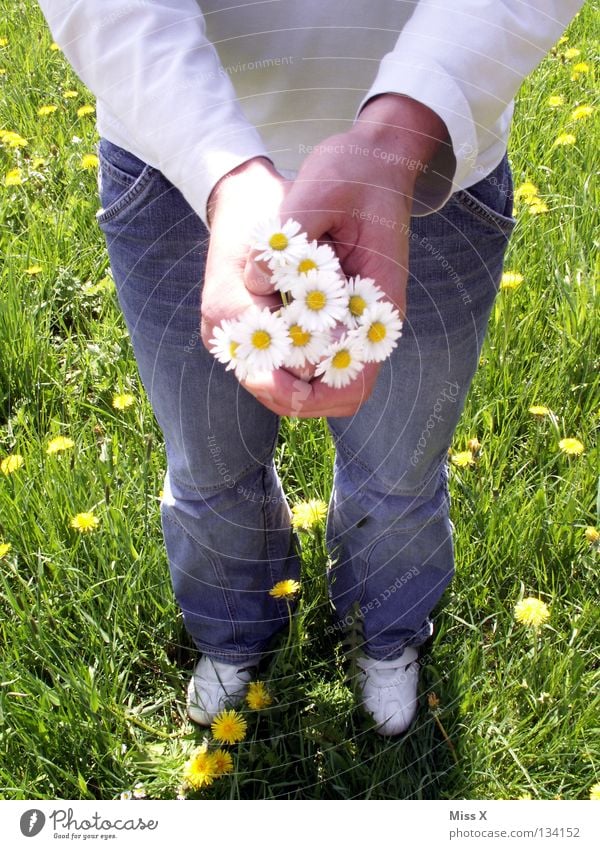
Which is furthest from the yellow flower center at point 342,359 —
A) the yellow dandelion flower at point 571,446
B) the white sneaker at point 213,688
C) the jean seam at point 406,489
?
the yellow dandelion flower at point 571,446

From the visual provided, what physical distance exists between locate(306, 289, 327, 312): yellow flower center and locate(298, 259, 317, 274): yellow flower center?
16 millimetres

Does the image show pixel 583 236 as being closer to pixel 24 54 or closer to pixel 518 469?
pixel 518 469

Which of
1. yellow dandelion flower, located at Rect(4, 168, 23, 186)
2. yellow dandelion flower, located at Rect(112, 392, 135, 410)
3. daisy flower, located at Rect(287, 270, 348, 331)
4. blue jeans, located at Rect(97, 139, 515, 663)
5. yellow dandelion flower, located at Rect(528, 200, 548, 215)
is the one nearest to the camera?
daisy flower, located at Rect(287, 270, 348, 331)

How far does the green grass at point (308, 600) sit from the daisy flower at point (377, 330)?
0.58m

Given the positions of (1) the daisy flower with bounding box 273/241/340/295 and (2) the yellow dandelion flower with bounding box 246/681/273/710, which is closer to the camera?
(1) the daisy flower with bounding box 273/241/340/295

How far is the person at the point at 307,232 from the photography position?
681mm

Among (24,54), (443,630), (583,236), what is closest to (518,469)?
(443,630)

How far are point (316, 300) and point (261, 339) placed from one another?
5 centimetres

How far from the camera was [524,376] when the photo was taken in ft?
4.69

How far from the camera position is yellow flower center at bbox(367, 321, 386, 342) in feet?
2.06

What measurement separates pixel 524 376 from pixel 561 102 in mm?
902

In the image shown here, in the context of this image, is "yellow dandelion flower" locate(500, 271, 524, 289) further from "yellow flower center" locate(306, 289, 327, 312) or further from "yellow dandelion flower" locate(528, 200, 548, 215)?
"yellow flower center" locate(306, 289, 327, 312)

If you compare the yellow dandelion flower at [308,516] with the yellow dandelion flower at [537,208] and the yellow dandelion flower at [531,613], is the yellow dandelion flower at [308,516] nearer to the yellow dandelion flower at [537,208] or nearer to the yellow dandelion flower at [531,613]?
the yellow dandelion flower at [531,613]

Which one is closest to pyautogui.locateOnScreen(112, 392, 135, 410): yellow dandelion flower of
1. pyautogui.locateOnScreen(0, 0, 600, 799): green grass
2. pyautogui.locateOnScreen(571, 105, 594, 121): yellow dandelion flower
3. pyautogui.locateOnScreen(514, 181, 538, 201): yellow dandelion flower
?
pyautogui.locateOnScreen(0, 0, 600, 799): green grass
